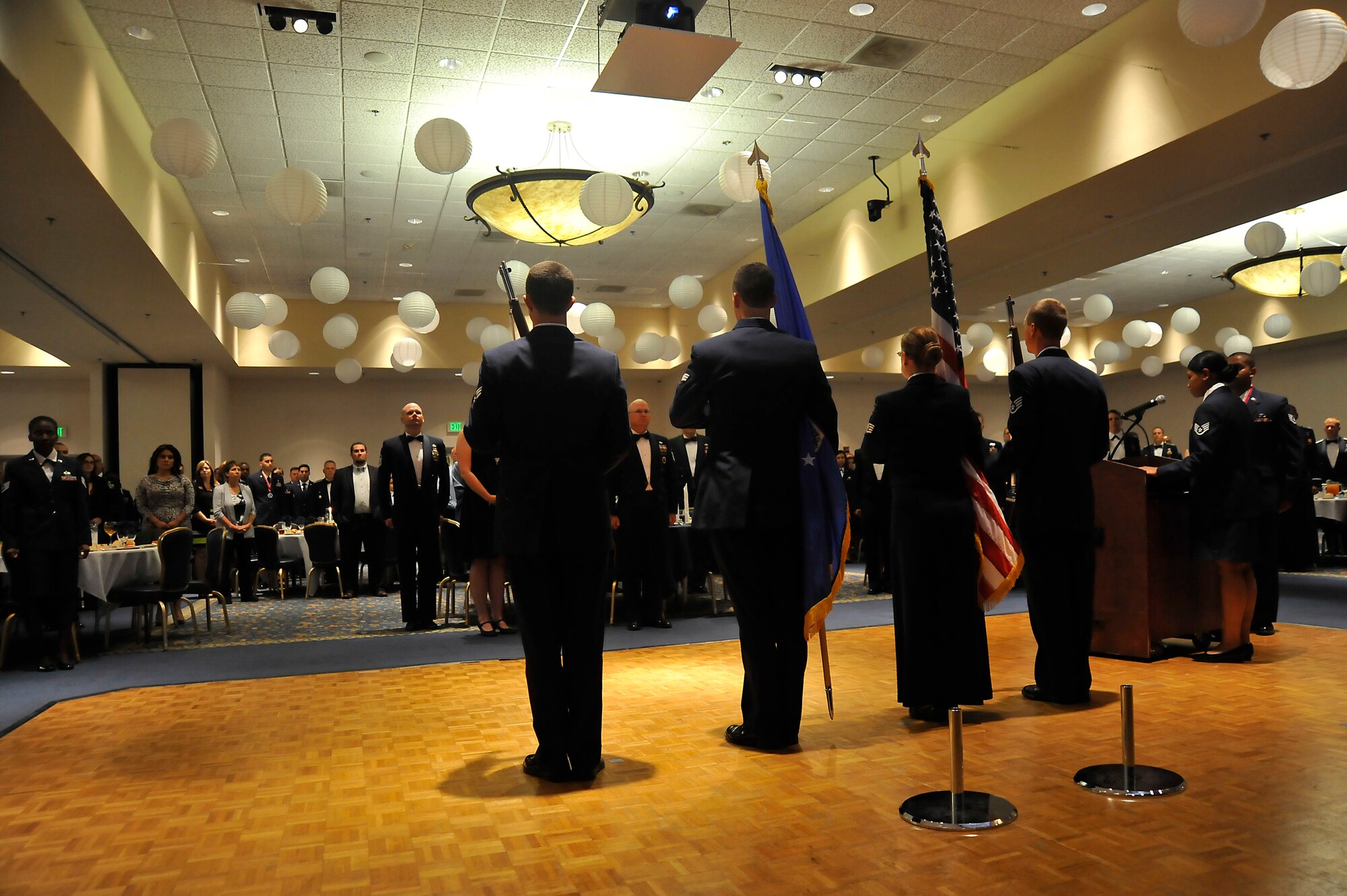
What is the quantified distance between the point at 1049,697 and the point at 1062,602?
0.43 m

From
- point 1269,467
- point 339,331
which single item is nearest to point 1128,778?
point 1269,467

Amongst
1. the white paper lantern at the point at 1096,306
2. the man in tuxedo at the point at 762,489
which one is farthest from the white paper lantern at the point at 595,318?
the man in tuxedo at the point at 762,489

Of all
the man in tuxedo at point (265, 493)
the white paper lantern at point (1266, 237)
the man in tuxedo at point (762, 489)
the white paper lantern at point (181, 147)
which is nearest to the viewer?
the man in tuxedo at point (762, 489)

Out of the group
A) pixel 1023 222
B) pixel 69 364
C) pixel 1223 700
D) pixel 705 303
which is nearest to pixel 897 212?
pixel 1023 222

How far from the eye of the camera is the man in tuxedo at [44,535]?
6.04 meters

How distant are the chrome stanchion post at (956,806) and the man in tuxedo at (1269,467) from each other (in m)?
3.35

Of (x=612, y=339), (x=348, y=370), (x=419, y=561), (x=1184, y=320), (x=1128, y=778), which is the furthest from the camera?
(x=348, y=370)

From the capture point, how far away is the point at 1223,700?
4176 mm

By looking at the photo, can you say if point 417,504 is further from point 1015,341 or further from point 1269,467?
point 1269,467

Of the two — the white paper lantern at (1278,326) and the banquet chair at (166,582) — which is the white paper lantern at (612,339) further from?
the white paper lantern at (1278,326)

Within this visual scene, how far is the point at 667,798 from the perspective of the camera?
303 centimetres

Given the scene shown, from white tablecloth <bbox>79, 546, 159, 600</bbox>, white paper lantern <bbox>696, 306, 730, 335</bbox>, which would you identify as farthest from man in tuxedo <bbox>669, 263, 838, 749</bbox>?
white paper lantern <bbox>696, 306, 730, 335</bbox>

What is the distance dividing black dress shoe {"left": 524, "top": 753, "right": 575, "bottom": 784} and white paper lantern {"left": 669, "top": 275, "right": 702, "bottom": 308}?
7.98 meters

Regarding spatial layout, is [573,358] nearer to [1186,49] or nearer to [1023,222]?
[1186,49]
